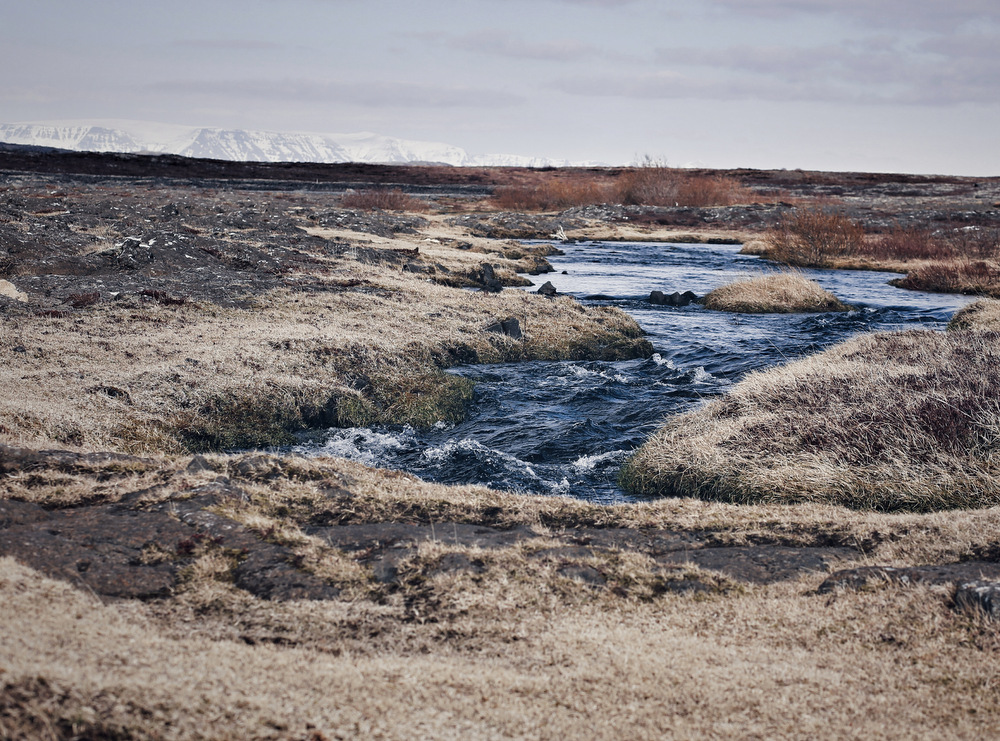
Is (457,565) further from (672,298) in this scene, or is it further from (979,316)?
(672,298)

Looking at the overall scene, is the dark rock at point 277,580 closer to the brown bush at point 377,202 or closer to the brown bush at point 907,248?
the brown bush at point 907,248

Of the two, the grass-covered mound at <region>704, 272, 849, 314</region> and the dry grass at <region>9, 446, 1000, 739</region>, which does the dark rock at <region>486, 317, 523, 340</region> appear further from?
the dry grass at <region>9, 446, 1000, 739</region>

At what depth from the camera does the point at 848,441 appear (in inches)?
436

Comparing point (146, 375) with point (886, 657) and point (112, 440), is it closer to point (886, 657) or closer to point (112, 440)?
point (112, 440)

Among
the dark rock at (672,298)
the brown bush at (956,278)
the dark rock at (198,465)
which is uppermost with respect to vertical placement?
the brown bush at (956,278)

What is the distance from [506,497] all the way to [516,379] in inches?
320

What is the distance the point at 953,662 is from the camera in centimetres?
539

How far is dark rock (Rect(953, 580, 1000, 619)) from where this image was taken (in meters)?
5.82

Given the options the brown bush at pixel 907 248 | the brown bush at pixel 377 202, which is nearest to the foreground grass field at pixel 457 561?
the brown bush at pixel 907 248

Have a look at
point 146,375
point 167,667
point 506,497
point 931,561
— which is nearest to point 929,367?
point 931,561

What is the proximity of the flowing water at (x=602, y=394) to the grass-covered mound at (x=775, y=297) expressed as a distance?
967 mm

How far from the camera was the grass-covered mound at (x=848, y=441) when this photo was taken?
995cm

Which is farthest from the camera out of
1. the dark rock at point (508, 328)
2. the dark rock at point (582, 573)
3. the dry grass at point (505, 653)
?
the dark rock at point (508, 328)

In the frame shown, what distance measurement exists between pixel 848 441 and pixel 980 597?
538 centimetres
